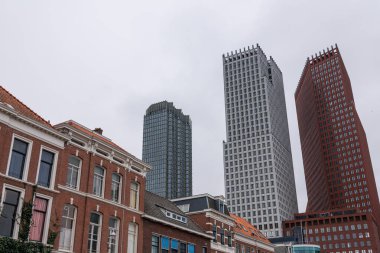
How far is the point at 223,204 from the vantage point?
58688 millimetres

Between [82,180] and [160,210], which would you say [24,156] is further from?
[160,210]

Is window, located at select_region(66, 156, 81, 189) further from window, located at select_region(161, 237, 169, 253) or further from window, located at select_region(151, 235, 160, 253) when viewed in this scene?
window, located at select_region(161, 237, 169, 253)

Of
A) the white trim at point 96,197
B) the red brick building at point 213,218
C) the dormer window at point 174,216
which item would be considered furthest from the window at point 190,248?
the white trim at point 96,197

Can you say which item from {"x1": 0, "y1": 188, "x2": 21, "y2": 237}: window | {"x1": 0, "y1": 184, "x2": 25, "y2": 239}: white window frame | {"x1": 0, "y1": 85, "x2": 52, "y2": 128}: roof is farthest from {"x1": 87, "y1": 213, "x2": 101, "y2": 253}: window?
{"x1": 0, "y1": 85, "x2": 52, "y2": 128}: roof

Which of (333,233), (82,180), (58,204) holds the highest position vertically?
(333,233)

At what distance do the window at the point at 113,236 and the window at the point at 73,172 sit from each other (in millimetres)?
5204

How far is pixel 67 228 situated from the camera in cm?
3303

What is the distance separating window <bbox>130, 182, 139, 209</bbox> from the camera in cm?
4135

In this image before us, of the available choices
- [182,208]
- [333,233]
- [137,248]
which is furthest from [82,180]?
[333,233]

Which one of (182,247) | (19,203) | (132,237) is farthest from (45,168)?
(182,247)

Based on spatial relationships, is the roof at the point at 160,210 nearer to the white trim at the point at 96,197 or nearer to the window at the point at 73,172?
the white trim at the point at 96,197

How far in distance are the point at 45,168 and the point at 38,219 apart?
393 centimetres

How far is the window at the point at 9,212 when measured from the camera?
91.1 feet

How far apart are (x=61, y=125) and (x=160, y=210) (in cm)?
1689
